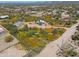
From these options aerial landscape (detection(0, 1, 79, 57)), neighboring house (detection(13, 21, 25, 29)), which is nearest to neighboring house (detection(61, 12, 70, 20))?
aerial landscape (detection(0, 1, 79, 57))

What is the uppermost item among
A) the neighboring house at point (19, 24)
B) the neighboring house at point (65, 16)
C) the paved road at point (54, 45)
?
the neighboring house at point (65, 16)

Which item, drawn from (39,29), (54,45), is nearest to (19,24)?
(39,29)

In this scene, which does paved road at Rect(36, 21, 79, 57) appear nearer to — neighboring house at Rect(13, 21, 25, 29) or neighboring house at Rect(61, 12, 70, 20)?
neighboring house at Rect(61, 12, 70, 20)

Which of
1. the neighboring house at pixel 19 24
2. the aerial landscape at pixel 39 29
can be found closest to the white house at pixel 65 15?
the aerial landscape at pixel 39 29

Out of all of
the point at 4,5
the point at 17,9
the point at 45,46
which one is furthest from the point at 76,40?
the point at 4,5

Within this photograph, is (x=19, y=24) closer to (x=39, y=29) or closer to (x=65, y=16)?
Result: (x=39, y=29)

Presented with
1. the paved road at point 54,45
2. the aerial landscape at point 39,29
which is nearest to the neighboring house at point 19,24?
the aerial landscape at point 39,29

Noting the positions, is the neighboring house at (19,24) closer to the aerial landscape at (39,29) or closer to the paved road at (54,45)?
the aerial landscape at (39,29)

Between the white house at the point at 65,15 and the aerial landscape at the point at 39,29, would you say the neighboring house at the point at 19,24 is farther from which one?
the white house at the point at 65,15

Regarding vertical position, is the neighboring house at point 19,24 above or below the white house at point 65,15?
below
